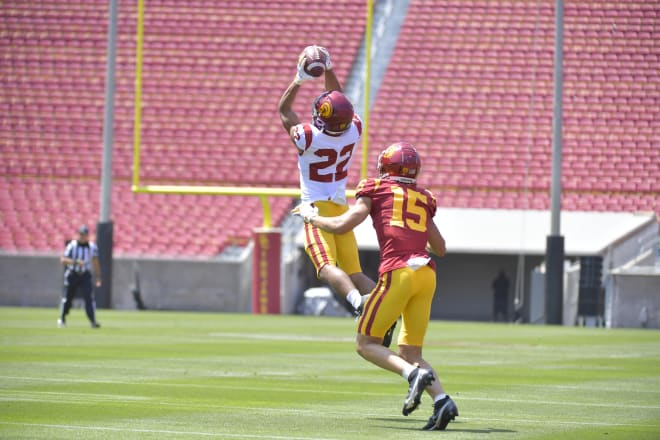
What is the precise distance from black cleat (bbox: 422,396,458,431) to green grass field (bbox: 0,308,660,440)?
3.2 inches

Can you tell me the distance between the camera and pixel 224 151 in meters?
33.8

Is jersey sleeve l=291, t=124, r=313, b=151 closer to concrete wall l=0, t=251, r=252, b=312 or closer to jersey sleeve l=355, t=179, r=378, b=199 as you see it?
jersey sleeve l=355, t=179, r=378, b=199

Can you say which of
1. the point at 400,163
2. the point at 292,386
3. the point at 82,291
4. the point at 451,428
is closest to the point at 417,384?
the point at 451,428

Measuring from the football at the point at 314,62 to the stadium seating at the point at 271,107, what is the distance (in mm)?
20909

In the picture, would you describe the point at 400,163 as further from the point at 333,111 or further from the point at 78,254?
the point at 78,254

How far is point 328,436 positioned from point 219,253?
23.4m

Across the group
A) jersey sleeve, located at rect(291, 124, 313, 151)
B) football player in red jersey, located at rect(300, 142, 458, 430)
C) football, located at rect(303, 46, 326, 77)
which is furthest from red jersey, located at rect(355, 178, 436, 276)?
football, located at rect(303, 46, 326, 77)

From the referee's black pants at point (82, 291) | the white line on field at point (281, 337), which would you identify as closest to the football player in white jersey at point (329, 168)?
the white line on field at point (281, 337)

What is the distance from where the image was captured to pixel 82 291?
68.0ft

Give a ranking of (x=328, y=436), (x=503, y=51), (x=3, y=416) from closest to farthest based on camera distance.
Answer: (x=328, y=436)
(x=3, y=416)
(x=503, y=51)

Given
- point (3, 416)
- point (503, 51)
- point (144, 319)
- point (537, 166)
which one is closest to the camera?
point (3, 416)

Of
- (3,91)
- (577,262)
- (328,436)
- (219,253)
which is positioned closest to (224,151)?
(219,253)

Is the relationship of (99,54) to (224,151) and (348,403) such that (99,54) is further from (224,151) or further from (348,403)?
(348,403)

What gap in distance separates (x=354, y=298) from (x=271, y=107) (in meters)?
25.7
